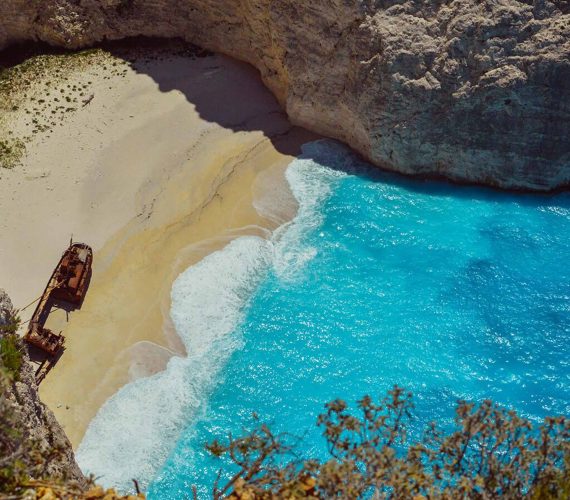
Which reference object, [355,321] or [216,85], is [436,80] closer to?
[355,321]

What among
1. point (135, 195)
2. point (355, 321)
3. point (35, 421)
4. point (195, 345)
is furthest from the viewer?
point (135, 195)

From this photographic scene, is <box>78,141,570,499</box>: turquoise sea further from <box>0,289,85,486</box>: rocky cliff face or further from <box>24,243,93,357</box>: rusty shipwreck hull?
<box>0,289,85,486</box>: rocky cliff face

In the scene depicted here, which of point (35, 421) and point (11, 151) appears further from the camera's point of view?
point (11, 151)

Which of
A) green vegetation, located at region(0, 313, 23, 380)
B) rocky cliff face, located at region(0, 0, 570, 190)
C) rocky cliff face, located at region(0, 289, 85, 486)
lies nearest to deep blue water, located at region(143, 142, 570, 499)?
rocky cliff face, located at region(0, 0, 570, 190)

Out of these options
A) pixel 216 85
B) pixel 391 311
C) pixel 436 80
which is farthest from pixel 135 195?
pixel 436 80

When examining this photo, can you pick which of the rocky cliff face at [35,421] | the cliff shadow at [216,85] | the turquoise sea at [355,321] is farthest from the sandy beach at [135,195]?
the rocky cliff face at [35,421]

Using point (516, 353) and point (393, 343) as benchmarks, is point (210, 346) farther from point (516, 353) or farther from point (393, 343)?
point (516, 353)
